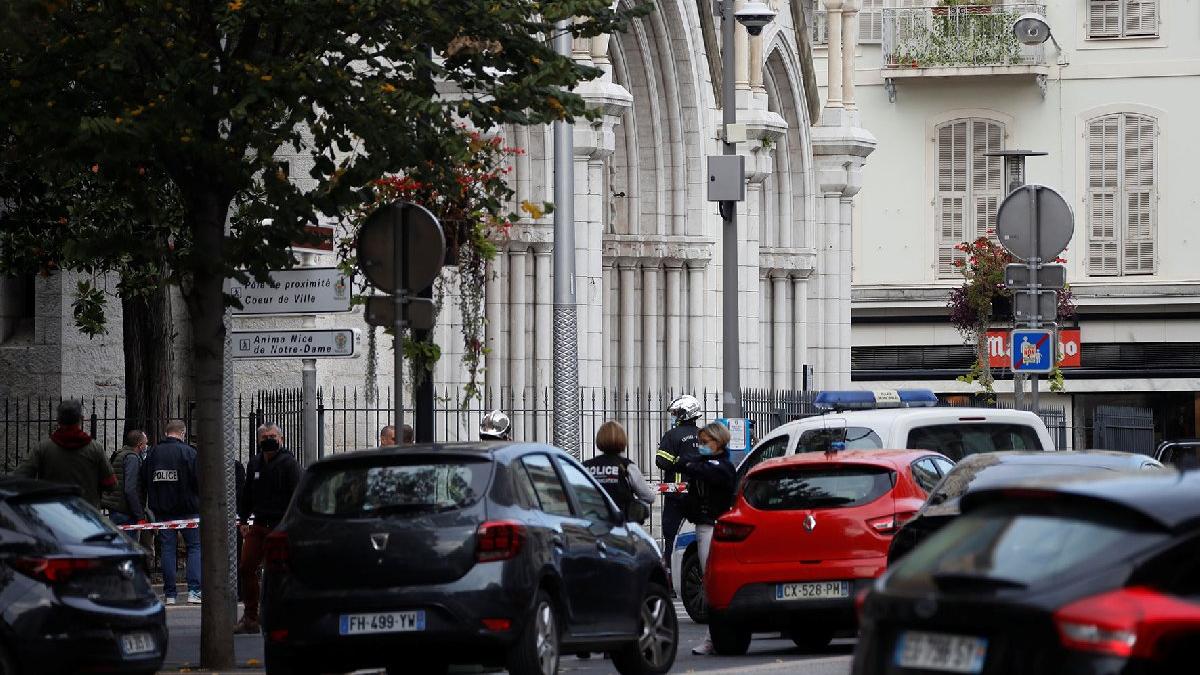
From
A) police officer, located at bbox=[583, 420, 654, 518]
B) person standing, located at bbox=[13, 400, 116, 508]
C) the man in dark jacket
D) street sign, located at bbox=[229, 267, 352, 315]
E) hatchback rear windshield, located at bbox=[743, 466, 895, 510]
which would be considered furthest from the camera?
police officer, located at bbox=[583, 420, 654, 518]

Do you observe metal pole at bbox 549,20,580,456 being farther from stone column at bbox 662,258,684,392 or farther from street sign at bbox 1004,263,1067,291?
stone column at bbox 662,258,684,392

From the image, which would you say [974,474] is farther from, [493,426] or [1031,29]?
[1031,29]

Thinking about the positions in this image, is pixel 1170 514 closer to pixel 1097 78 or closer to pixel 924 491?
pixel 924 491

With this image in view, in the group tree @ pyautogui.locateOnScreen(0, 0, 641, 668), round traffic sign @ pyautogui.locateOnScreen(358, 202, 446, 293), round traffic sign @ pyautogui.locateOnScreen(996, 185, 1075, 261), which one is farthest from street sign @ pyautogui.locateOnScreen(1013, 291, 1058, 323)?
round traffic sign @ pyautogui.locateOnScreen(358, 202, 446, 293)

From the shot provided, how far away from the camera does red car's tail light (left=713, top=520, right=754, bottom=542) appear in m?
15.2

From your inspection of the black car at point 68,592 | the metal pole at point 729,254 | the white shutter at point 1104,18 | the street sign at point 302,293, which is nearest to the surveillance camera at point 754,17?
the metal pole at point 729,254

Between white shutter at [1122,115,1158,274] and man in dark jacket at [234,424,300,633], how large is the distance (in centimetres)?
3754

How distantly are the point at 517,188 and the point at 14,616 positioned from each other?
20.4 m

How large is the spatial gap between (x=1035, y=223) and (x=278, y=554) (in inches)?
394

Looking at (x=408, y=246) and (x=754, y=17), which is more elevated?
(x=754, y=17)

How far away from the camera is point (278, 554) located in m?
12.0

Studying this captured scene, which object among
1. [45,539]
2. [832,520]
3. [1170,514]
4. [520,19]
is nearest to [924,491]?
[832,520]

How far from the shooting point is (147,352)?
24156 millimetres

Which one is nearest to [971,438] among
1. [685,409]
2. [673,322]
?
[685,409]
